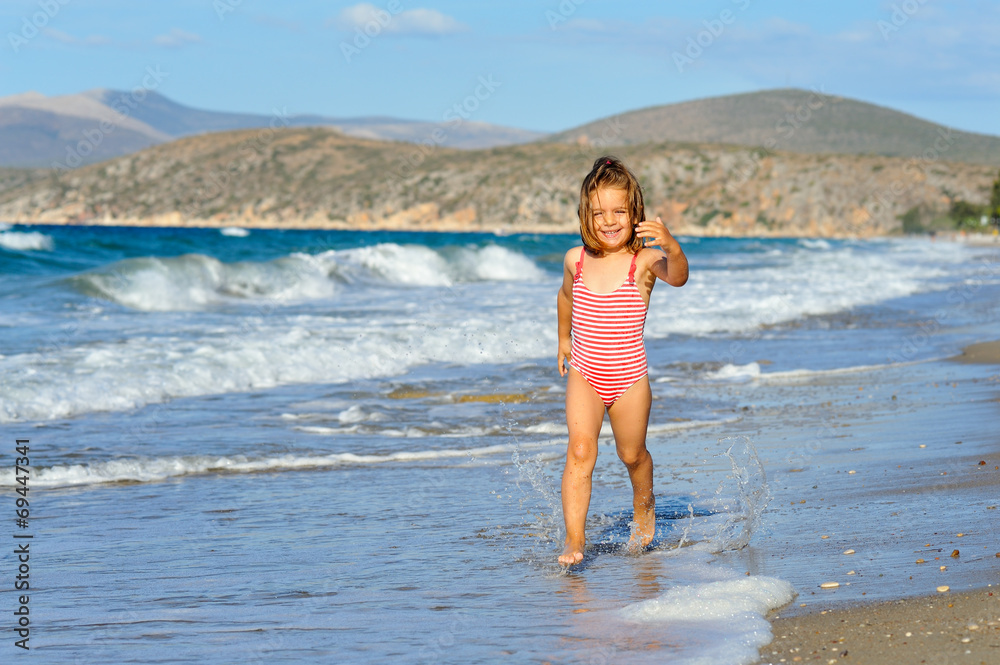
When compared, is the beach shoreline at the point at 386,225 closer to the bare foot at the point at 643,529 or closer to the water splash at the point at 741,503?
the water splash at the point at 741,503

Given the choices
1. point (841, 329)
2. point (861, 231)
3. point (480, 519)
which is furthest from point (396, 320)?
point (861, 231)

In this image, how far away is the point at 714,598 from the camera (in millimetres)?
3461

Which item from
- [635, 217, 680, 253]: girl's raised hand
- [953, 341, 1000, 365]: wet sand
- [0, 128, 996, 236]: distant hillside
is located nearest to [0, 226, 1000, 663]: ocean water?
[953, 341, 1000, 365]: wet sand

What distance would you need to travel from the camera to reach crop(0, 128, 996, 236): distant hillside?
110250 millimetres

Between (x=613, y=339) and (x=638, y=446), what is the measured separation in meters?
0.48

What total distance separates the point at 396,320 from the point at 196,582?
11.4 m

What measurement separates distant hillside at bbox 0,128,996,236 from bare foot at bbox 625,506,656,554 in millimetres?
105753

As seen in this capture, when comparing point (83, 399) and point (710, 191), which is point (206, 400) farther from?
point (710, 191)

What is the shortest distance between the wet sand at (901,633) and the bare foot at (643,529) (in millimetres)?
1170

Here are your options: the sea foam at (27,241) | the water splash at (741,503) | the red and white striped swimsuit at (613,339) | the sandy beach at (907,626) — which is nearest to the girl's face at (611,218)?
the red and white striped swimsuit at (613,339)

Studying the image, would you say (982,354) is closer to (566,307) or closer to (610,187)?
(566,307)

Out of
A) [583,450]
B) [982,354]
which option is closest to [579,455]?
[583,450]

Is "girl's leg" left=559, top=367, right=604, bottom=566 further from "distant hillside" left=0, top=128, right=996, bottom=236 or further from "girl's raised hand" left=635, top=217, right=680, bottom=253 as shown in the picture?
"distant hillside" left=0, top=128, right=996, bottom=236

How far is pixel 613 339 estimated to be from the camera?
4.25 m
